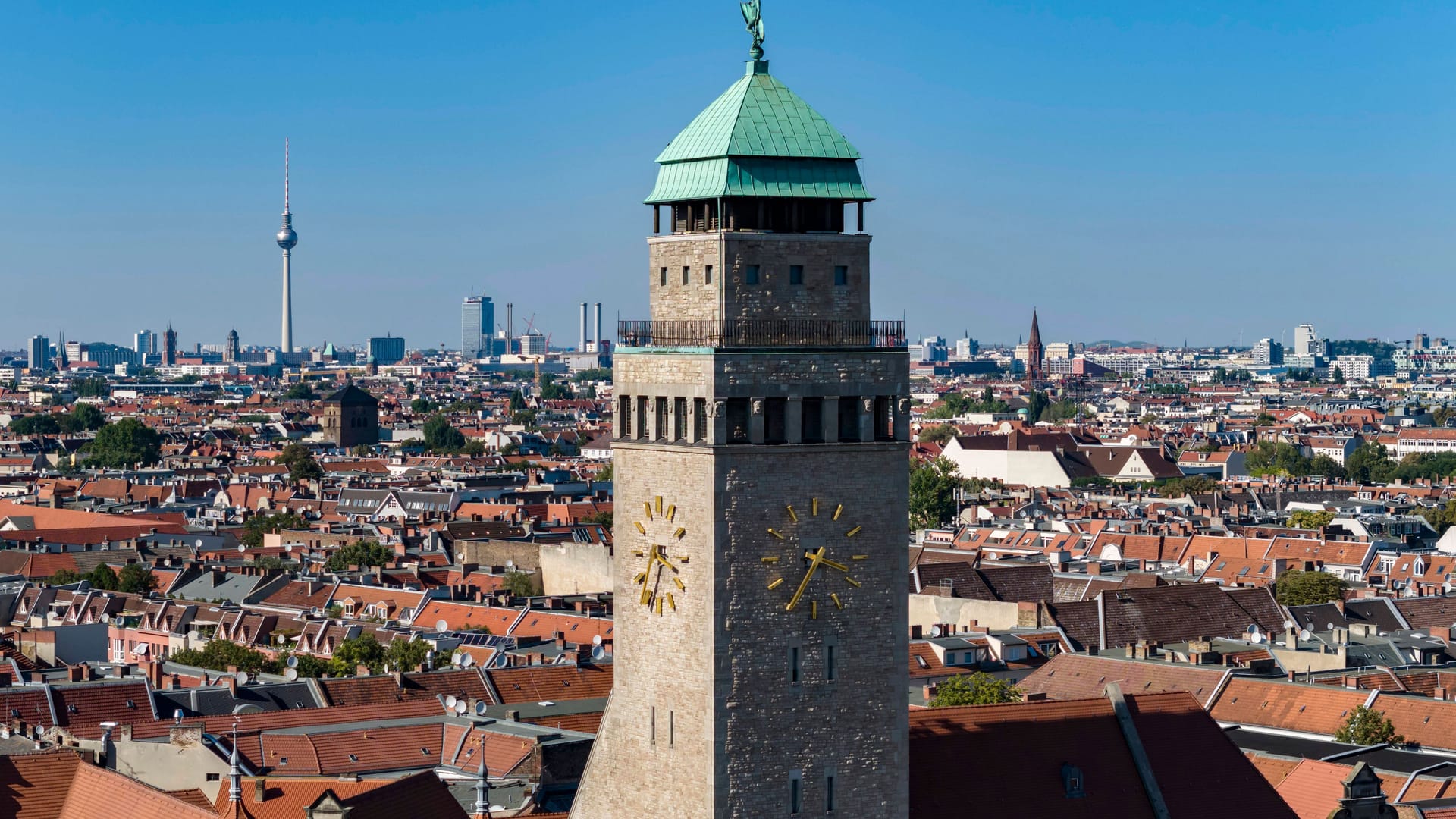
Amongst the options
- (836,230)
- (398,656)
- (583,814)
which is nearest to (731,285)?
(836,230)

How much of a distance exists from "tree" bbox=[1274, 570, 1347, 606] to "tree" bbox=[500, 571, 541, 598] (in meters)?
29.1

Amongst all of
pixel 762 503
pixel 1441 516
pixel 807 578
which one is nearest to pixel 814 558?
pixel 807 578

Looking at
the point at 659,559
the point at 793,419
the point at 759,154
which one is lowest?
the point at 659,559

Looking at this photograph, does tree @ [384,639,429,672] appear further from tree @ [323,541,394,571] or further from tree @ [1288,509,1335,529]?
tree @ [1288,509,1335,529]

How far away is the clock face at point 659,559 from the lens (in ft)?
107

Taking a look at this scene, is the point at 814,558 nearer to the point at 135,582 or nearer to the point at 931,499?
the point at 135,582

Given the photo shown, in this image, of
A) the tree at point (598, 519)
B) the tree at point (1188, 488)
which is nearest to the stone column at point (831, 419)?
the tree at point (598, 519)

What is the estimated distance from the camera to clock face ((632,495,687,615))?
32.6 metres

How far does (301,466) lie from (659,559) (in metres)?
157

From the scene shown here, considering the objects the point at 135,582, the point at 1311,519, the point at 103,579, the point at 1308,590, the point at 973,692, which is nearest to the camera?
the point at 973,692

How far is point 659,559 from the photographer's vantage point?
32875 millimetres

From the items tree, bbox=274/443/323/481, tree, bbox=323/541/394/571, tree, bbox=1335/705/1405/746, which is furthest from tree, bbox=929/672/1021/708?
tree, bbox=274/443/323/481

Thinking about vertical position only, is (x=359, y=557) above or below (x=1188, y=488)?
above

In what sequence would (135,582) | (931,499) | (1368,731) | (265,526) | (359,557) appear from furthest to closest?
(931,499)
(265,526)
(359,557)
(135,582)
(1368,731)
